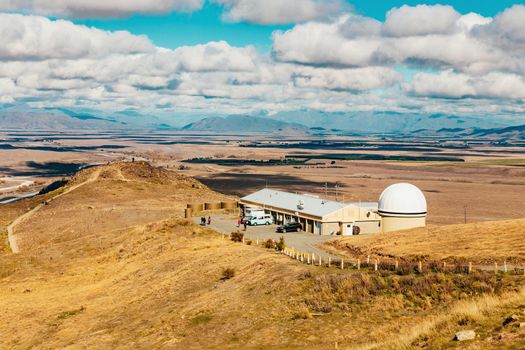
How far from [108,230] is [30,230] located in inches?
541

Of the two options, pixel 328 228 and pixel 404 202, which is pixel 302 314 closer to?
pixel 328 228

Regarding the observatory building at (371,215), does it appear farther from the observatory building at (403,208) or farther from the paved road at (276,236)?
the paved road at (276,236)

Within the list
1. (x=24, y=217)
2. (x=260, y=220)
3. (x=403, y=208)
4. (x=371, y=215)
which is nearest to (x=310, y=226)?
(x=371, y=215)

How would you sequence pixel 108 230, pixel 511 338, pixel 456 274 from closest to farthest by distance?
pixel 511 338 → pixel 456 274 → pixel 108 230

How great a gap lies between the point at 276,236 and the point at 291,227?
4969 mm

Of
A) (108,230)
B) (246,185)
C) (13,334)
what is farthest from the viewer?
(246,185)

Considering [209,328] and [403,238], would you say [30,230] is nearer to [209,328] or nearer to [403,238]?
[403,238]

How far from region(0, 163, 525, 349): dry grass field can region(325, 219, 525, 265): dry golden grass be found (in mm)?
10969

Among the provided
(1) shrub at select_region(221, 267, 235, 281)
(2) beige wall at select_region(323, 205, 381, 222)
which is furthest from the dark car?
(1) shrub at select_region(221, 267, 235, 281)

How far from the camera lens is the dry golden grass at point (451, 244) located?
45.6 metres

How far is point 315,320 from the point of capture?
29969 mm

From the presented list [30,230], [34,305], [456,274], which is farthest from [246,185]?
[456,274]

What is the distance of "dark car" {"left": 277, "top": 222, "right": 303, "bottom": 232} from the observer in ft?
226

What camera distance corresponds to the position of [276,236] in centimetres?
6488
